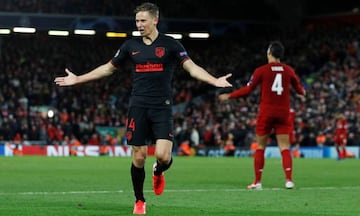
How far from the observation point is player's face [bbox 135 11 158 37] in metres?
10.7

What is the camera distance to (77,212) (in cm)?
1056

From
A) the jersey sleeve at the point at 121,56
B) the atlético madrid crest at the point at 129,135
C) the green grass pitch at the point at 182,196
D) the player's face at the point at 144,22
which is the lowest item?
the green grass pitch at the point at 182,196

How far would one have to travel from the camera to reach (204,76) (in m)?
10.5

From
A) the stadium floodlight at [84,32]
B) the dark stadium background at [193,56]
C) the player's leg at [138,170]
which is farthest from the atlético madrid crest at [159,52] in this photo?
the stadium floodlight at [84,32]

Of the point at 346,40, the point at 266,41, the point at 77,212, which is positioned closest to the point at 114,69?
the point at 77,212

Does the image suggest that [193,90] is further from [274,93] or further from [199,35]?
[274,93]

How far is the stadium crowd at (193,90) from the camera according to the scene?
4178 cm

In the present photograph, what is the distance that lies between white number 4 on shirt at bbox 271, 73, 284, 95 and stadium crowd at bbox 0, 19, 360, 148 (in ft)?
75.9

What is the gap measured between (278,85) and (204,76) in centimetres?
566

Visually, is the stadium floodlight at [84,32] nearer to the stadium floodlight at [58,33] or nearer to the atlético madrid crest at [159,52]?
the stadium floodlight at [58,33]

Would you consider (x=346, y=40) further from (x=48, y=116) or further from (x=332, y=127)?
(x=48, y=116)

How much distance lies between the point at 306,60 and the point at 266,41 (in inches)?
157

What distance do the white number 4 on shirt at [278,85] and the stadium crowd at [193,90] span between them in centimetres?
2312

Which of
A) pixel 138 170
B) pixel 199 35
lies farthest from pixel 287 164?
pixel 199 35
